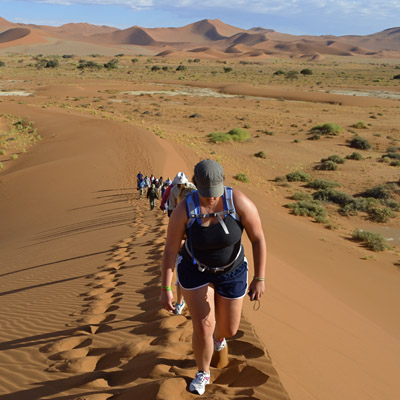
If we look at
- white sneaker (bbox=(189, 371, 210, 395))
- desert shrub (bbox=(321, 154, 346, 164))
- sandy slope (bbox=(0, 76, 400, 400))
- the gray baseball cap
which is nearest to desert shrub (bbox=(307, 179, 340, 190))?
desert shrub (bbox=(321, 154, 346, 164))

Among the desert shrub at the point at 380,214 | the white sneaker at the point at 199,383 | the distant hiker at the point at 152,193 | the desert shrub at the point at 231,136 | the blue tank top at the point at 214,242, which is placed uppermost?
the blue tank top at the point at 214,242

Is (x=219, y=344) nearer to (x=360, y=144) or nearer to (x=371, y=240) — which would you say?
(x=371, y=240)

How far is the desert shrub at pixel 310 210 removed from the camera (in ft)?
49.0

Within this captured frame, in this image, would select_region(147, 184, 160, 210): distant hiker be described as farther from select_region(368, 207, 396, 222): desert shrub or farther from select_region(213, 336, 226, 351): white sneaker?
select_region(368, 207, 396, 222): desert shrub

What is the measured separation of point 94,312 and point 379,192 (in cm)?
1508

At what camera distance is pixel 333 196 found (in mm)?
17297

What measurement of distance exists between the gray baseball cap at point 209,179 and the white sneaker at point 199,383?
1348 millimetres

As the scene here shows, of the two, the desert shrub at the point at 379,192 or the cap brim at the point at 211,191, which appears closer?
the cap brim at the point at 211,191

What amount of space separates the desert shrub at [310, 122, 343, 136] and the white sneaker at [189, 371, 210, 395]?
28915mm

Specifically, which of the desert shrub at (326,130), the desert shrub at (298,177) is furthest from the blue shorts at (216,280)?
the desert shrub at (326,130)

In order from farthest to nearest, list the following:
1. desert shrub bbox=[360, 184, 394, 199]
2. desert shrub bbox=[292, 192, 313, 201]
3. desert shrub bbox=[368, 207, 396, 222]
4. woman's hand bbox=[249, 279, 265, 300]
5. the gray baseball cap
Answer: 1. desert shrub bbox=[360, 184, 394, 199]
2. desert shrub bbox=[292, 192, 313, 201]
3. desert shrub bbox=[368, 207, 396, 222]
4. woman's hand bbox=[249, 279, 265, 300]
5. the gray baseball cap

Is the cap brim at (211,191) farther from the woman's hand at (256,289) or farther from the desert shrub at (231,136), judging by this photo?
the desert shrub at (231,136)

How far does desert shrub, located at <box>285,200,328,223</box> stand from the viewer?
14931 mm

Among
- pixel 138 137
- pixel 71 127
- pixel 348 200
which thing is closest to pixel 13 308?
pixel 348 200
